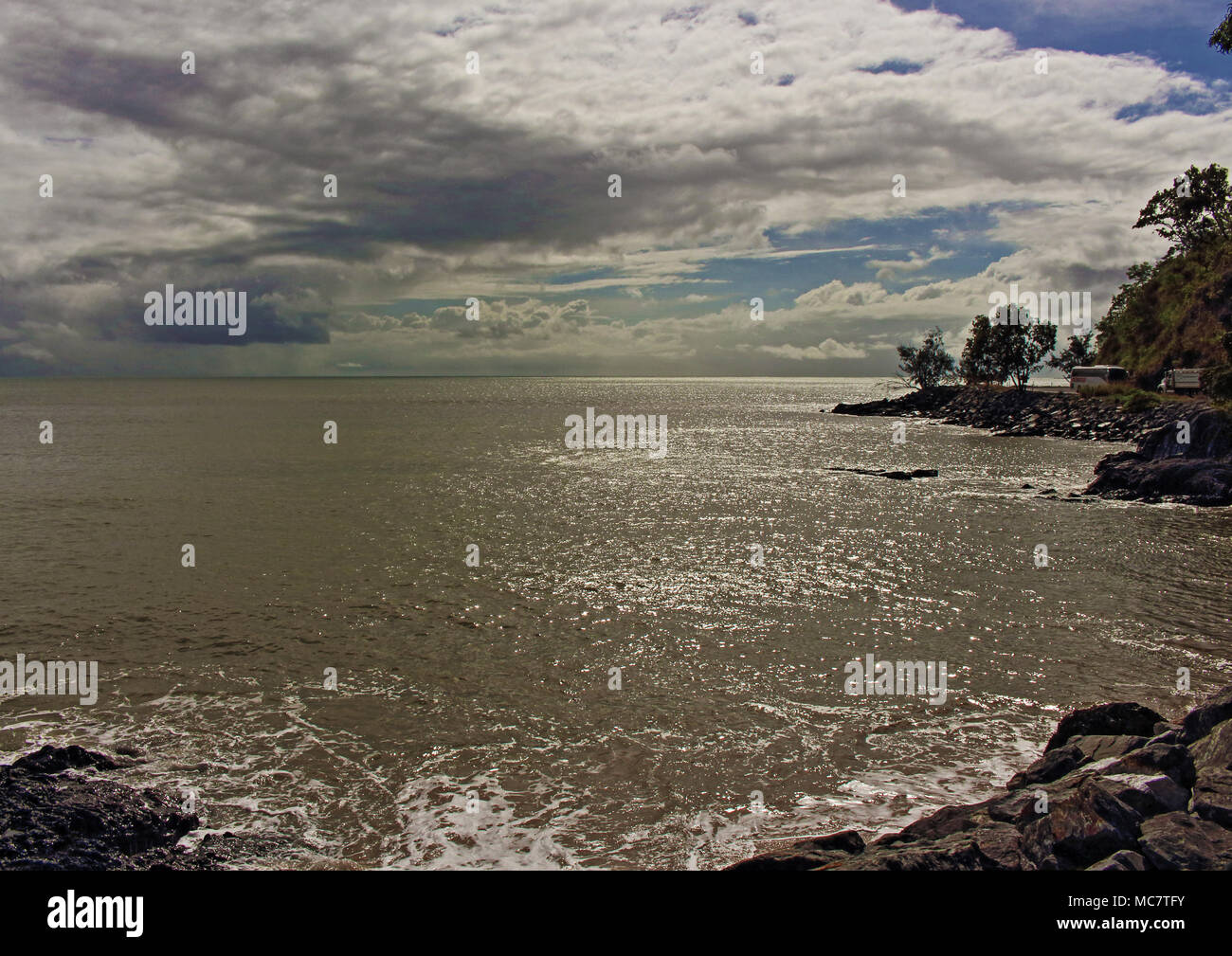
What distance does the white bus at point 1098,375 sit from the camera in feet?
406

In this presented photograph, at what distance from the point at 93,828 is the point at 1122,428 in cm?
10725

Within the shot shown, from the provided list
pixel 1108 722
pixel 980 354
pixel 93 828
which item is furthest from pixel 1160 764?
pixel 980 354

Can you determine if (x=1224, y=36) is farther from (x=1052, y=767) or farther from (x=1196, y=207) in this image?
(x=1196, y=207)

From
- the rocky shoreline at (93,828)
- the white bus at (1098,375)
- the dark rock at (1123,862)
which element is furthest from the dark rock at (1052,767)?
the white bus at (1098,375)

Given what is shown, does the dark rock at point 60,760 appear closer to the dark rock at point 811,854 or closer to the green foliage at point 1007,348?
the dark rock at point 811,854

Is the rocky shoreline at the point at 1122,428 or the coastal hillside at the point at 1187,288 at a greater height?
the coastal hillside at the point at 1187,288

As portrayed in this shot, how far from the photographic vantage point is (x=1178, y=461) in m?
49.9

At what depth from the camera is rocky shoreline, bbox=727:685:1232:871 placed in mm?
9492

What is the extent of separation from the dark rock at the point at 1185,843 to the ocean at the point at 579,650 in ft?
12.8

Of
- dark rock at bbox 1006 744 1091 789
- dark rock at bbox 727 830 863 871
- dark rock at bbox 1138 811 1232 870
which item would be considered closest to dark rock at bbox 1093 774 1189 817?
dark rock at bbox 1138 811 1232 870
